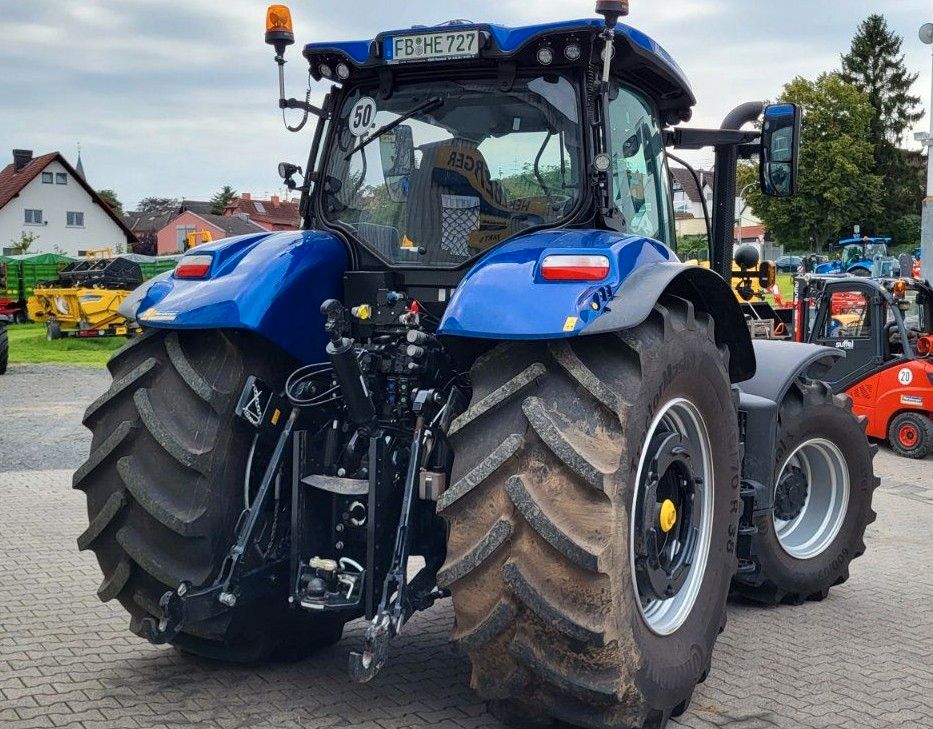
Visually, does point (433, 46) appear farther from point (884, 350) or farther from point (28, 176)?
point (28, 176)

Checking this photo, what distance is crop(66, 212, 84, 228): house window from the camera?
6656 cm

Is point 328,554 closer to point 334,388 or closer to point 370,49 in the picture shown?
point 334,388

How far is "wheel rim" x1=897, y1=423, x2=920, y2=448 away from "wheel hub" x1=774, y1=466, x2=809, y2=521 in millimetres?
7025

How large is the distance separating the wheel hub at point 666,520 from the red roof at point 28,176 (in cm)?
6475

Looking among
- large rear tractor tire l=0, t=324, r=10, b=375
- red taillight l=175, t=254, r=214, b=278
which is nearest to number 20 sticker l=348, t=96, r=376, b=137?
red taillight l=175, t=254, r=214, b=278

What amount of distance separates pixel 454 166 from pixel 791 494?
2.97m

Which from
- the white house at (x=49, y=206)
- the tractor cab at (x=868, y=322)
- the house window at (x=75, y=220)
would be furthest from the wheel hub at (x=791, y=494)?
the house window at (x=75, y=220)

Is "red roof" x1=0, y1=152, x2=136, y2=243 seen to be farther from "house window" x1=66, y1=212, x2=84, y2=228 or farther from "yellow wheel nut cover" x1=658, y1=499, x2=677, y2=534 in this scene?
"yellow wheel nut cover" x1=658, y1=499, x2=677, y2=534

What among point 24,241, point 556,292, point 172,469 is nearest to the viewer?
point 556,292

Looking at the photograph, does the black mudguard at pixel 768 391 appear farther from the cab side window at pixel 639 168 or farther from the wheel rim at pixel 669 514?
the wheel rim at pixel 669 514

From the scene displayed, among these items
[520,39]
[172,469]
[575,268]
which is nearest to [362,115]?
[520,39]

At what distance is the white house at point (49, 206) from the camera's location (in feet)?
210

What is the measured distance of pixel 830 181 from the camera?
62094 millimetres

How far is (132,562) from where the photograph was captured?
423 centimetres
